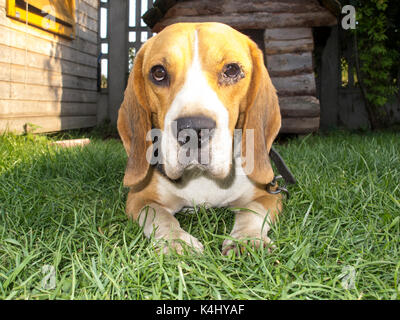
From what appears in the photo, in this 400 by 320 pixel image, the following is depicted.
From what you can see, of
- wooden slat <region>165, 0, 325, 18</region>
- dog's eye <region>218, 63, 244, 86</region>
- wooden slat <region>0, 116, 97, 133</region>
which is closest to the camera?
dog's eye <region>218, 63, 244, 86</region>

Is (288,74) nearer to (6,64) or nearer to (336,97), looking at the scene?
(336,97)

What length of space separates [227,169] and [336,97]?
726 centimetres

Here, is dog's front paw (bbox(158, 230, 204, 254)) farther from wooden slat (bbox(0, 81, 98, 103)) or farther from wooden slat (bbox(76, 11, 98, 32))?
wooden slat (bbox(76, 11, 98, 32))

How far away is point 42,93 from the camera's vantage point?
7.04m

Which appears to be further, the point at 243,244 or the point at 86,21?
the point at 86,21

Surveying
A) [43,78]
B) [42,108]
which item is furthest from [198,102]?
[43,78]

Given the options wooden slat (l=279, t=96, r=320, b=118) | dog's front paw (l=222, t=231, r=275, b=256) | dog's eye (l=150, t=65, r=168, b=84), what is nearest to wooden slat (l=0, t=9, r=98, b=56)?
wooden slat (l=279, t=96, r=320, b=118)

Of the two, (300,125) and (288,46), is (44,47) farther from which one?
(300,125)

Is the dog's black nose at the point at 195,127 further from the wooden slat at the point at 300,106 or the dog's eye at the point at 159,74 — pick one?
the wooden slat at the point at 300,106

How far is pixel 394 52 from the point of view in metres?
7.51

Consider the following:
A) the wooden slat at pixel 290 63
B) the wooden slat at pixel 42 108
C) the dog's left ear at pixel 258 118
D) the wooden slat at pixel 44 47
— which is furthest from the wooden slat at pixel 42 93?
the dog's left ear at pixel 258 118

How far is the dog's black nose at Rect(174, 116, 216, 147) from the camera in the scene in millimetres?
1736

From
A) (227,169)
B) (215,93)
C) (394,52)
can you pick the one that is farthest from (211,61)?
(394,52)

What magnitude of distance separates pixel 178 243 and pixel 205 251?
5.7 inches
